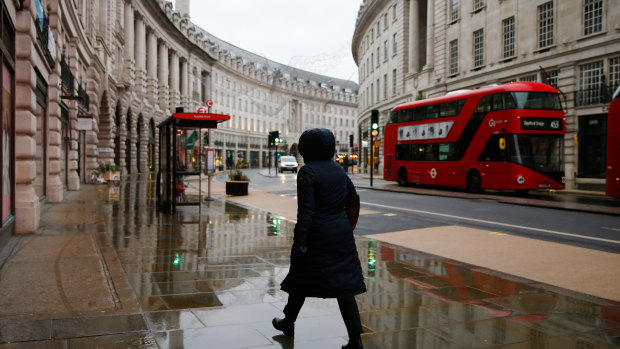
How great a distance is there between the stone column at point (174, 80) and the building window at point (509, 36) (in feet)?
131

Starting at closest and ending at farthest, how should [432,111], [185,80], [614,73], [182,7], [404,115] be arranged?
[432,111], [614,73], [404,115], [185,80], [182,7]

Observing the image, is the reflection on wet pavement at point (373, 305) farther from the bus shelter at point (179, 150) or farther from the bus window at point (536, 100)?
the bus window at point (536, 100)

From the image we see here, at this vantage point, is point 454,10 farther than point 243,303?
Yes

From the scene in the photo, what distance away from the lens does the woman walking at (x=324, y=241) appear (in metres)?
3.66

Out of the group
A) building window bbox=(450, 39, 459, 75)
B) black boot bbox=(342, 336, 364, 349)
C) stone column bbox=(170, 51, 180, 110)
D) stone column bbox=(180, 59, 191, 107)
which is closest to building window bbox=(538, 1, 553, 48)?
building window bbox=(450, 39, 459, 75)

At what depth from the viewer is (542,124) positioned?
1917 cm

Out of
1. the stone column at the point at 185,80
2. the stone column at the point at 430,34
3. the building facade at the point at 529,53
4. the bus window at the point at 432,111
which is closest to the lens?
the bus window at the point at 432,111

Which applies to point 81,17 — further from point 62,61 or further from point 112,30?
point 112,30

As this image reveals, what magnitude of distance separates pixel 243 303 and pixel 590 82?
89.7ft

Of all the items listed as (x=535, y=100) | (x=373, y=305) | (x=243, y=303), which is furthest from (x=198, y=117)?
(x=535, y=100)

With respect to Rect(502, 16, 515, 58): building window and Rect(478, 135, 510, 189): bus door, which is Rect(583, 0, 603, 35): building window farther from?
Rect(478, 135, 510, 189): bus door

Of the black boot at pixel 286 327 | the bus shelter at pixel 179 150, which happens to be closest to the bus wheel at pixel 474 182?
the bus shelter at pixel 179 150

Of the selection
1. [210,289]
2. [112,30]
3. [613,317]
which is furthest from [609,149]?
[112,30]

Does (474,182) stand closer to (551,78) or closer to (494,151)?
(494,151)
